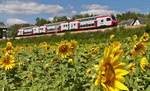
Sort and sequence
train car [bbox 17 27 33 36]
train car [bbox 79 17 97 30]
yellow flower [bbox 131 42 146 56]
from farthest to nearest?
train car [bbox 17 27 33 36], train car [bbox 79 17 97 30], yellow flower [bbox 131 42 146 56]

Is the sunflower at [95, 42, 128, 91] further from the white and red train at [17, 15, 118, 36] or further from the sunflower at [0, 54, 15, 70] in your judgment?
the white and red train at [17, 15, 118, 36]

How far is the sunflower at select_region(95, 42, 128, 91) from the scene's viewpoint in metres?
2.13

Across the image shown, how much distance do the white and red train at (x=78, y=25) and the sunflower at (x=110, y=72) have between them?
2104 inches

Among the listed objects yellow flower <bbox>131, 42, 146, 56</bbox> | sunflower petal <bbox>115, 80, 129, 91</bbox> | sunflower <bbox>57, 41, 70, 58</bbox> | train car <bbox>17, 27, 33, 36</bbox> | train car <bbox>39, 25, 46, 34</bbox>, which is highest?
sunflower petal <bbox>115, 80, 129, 91</bbox>

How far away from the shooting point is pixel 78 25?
60.9m

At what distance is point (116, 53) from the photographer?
7.36 feet

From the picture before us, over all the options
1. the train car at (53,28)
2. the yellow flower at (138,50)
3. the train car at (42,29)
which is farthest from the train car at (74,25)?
the yellow flower at (138,50)

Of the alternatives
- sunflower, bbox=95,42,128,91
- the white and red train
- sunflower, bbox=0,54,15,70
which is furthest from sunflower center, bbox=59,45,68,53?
the white and red train

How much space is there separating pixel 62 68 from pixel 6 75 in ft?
3.81

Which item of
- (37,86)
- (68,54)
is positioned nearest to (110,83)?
(37,86)

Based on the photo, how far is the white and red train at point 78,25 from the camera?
2206 inches

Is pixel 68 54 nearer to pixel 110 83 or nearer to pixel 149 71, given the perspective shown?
pixel 149 71

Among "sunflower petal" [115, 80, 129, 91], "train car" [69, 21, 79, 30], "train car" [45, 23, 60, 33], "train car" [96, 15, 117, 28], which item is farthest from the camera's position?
"train car" [45, 23, 60, 33]

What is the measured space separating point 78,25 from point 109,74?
193 feet
